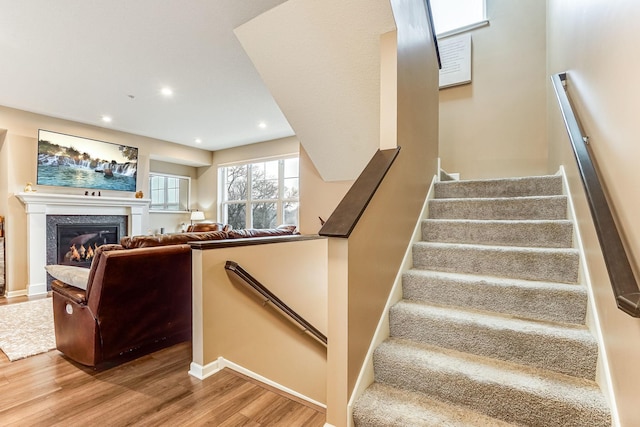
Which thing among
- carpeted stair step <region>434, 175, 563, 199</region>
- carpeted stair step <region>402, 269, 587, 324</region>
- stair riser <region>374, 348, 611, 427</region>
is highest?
carpeted stair step <region>434, 175, 563, 199</region>

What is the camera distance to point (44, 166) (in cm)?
496

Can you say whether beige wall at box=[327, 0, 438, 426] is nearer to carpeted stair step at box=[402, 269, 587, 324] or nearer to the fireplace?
carpeted stair step at box=[402, 269, 587, 324]

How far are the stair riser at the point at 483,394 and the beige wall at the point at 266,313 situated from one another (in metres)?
1.19

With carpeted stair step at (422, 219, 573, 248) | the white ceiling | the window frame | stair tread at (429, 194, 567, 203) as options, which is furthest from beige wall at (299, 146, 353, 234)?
the window frame

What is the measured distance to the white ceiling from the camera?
2576mm

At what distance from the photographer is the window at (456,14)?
3.90 metres

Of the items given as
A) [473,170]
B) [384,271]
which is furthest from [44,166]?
[473,170]

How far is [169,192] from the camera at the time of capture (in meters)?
7.50

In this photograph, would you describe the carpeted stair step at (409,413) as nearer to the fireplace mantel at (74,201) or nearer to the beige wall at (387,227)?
the beige wall at (387,227)

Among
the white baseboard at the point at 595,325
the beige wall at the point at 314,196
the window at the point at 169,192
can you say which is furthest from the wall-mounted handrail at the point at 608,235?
the window at the point at 169,192

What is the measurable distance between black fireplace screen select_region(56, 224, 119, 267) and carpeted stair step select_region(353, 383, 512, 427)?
5683 mm

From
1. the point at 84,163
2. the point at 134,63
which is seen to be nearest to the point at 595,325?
the point at 134,63

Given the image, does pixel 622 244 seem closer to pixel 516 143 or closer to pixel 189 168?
pixel 516 143

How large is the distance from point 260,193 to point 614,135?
6354mm
